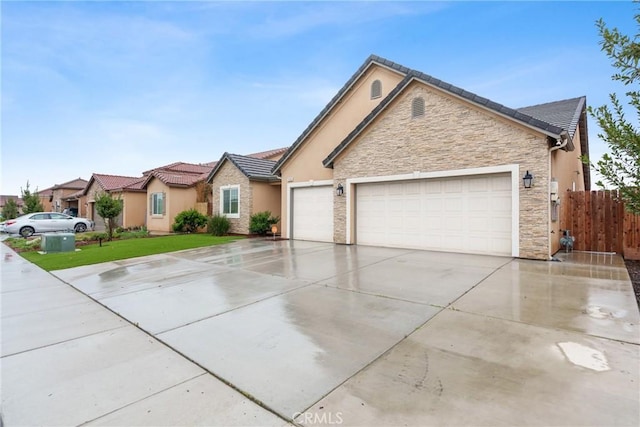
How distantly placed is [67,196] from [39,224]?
21.6 metres

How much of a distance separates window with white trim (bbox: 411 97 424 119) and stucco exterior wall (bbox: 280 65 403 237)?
132 inches

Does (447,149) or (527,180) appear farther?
(447,149)

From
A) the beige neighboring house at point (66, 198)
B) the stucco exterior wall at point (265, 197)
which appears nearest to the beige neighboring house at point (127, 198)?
the beige neighboring house at point (66, 198)

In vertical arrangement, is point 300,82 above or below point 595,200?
above

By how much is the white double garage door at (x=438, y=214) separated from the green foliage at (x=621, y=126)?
→ 4.91 metres

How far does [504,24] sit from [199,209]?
19.3 meters

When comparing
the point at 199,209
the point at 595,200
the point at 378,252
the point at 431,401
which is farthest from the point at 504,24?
the point at 199,209

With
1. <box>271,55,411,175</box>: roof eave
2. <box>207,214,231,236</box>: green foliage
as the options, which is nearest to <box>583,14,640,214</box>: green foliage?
<box>271,55,411,175</box>: roof eave

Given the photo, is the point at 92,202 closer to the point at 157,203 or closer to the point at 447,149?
the point at 157,203

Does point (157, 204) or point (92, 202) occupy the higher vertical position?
point (92, 202)

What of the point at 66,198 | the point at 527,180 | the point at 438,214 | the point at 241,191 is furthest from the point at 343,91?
the point at 66,198

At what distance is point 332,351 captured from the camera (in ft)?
11.9

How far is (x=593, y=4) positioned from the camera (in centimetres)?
904

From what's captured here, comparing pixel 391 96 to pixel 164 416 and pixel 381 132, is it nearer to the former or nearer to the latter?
pixel 381 132
